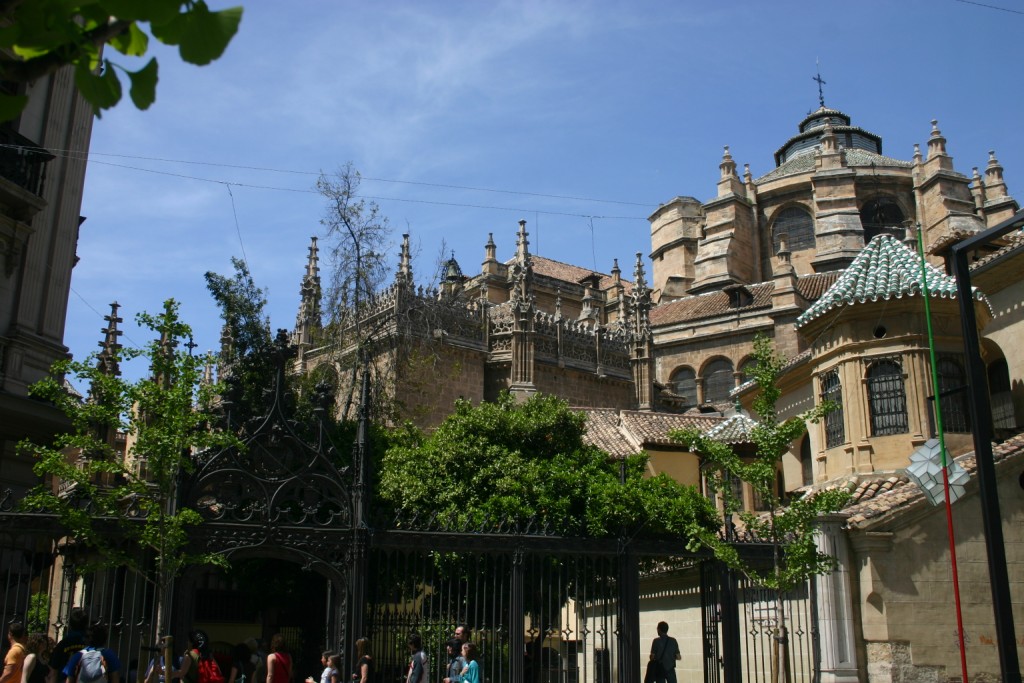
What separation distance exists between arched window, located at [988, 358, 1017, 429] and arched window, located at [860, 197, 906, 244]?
31.2m

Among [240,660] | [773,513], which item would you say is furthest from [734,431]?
[240,660]

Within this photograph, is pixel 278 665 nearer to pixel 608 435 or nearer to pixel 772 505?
pixel 772 505

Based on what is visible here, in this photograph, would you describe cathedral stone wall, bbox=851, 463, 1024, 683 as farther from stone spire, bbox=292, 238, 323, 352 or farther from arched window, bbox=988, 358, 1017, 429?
stone spire, bbox=292, 238, 323, 352

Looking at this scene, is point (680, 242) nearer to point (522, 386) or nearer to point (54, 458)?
point (522, 386)

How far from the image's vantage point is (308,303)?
111 ft

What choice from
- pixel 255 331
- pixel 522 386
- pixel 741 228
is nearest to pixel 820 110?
pixel 741 228

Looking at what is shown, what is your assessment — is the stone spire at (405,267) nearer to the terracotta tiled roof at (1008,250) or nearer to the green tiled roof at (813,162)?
the terracotta tiled roof at (1008,250)

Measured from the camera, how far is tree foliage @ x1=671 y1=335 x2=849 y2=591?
11.9 meters

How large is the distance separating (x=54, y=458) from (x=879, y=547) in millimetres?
10060

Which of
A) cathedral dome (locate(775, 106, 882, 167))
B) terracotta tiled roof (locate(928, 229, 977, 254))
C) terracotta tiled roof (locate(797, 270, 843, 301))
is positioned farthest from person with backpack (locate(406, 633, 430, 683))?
cathedral dome (locate(775, 106, 882, 167))

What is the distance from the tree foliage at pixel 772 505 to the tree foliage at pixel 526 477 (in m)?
1.85

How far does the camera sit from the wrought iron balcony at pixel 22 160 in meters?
14.7

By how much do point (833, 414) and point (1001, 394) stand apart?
4156 mm

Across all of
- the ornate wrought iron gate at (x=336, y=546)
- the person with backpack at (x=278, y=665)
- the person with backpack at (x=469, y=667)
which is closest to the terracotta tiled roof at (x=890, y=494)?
the ornate wrought iron gate at (x=336, y=546)
